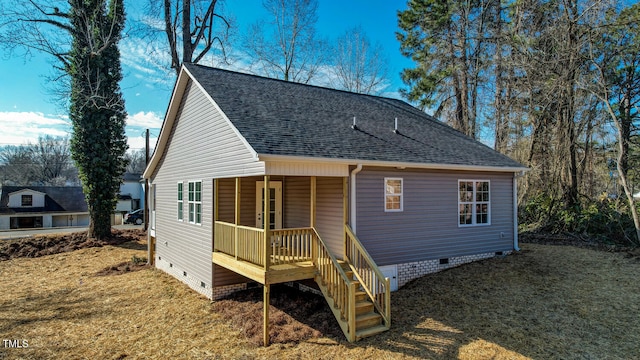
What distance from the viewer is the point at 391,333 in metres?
6.89

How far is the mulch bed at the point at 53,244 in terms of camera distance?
18.0m

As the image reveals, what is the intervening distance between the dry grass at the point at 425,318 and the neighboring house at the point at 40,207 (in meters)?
33.4

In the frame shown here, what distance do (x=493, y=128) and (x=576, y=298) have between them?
1356 cm

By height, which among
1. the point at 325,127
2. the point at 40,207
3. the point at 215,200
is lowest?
the point at 40,207

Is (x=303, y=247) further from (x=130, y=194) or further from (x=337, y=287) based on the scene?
(x=130, y=194)

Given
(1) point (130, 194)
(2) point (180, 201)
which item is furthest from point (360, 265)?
(1) point (130, 194)

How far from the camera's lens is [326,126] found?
9672mm

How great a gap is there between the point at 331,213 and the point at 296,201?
75.7 inches

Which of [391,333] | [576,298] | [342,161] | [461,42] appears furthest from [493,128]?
[391,333]

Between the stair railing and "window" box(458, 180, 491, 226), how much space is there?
5.13 metres

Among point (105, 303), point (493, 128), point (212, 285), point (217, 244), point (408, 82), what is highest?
point (408, 82)

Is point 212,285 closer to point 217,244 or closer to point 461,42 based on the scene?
point 217,244

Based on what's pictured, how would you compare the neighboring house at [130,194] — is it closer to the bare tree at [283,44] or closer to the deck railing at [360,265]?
the bare tree at [283,44]

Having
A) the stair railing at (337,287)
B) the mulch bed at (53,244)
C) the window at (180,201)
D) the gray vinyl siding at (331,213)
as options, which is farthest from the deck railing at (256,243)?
the mulch bed at (53,244)
